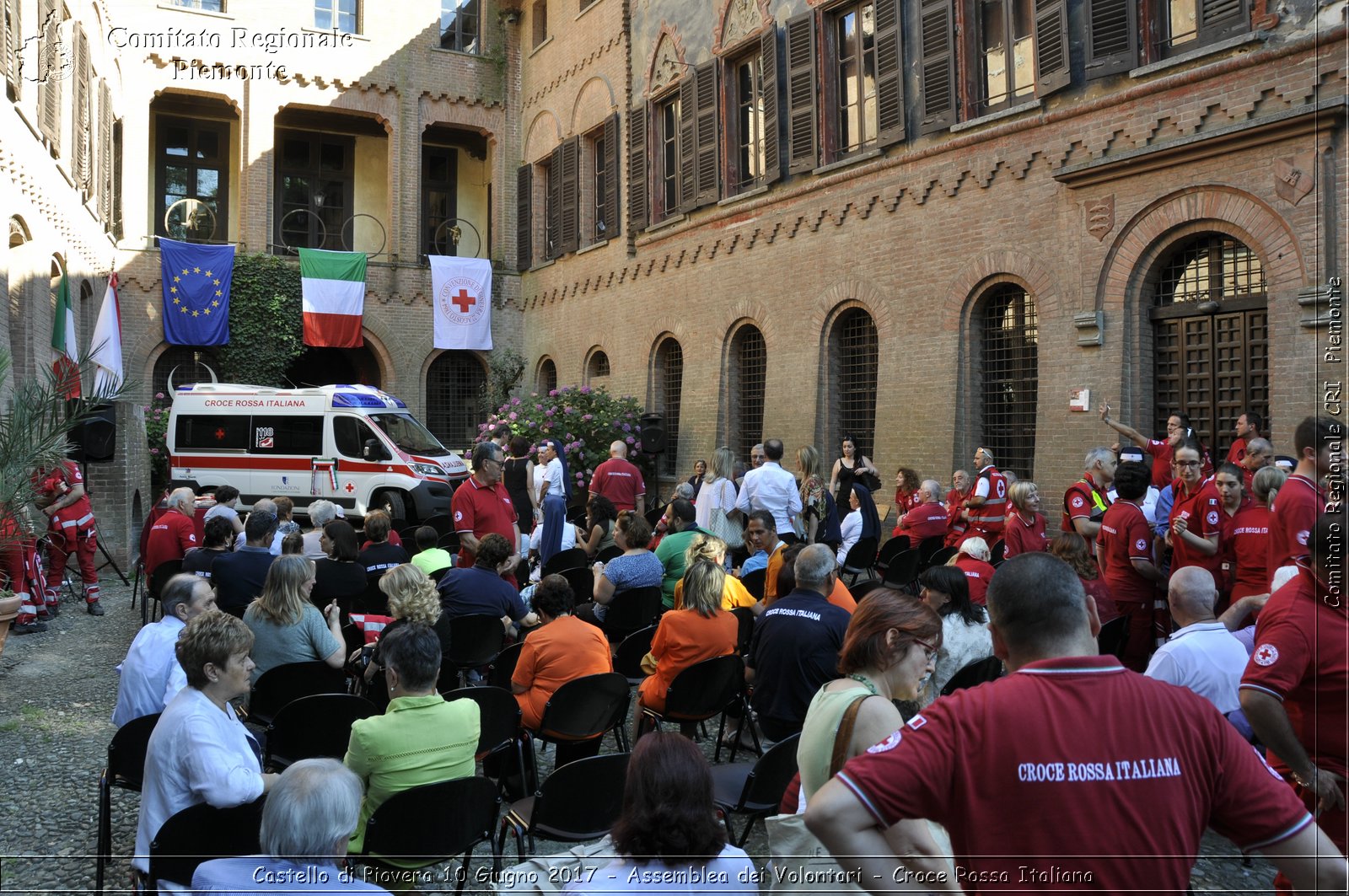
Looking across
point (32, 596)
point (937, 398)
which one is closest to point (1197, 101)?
point (937, 398)

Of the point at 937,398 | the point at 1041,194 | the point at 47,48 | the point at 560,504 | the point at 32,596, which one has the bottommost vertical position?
the point at 32,596

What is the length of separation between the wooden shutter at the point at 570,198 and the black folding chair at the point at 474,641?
55.7ft

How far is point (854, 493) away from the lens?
11219mm

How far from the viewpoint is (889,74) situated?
14.2 metres

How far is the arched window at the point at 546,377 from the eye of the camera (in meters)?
24.5

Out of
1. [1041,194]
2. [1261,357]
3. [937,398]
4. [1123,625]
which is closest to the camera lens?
[1123,625]

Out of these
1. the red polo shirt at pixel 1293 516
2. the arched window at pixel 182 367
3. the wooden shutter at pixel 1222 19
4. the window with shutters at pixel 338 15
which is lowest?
the red polo shirt at pixel 1293 516

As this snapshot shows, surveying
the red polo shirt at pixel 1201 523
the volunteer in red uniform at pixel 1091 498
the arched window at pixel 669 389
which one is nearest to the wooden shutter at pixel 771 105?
the arched window at pixel 669 389

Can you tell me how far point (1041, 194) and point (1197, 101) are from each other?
2.09 metres

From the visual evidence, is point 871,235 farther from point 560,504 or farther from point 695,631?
point 695,631

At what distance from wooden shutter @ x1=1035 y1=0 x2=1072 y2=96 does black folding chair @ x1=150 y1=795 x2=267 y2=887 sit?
37.4 feet

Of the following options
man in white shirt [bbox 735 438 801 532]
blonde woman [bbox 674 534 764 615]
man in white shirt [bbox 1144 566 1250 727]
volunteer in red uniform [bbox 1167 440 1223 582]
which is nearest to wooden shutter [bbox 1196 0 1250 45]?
volunteer in red uniform [bbox 1167 440 1223 582]

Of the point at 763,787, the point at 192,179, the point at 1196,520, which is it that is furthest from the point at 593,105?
the point at 763,787

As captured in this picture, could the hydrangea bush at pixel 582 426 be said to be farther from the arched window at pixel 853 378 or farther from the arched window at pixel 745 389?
the arched window at pixel 853 378
